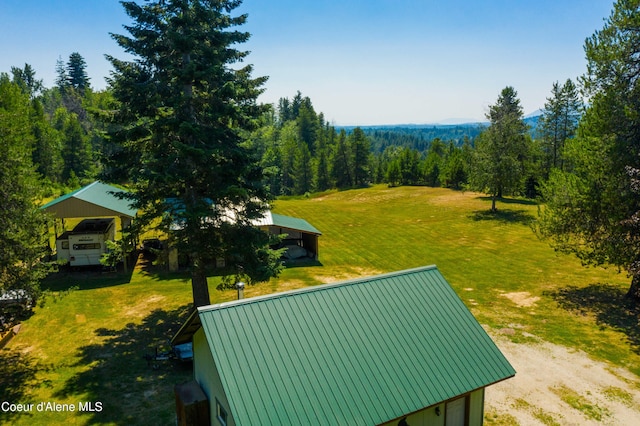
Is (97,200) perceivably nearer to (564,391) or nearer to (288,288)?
(288,288)

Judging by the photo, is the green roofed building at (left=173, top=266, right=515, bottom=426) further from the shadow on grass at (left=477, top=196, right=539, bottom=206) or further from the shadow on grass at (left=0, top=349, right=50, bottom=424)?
the shadow on grass at (left=477, top=196, right=539, bottom=206)

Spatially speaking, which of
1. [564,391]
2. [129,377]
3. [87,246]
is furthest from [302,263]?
[564,391]

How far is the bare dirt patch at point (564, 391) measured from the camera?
13.8 meters

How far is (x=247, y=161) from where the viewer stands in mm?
18094

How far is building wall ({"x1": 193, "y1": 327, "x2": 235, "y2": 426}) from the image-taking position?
33.8ft

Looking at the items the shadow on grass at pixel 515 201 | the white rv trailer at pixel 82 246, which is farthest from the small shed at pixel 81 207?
the shadow on grass at pixel 515 201

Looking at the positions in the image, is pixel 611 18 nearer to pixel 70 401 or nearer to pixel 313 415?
pixel 313 415

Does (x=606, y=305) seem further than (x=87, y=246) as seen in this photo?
No

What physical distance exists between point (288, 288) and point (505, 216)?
33.0 meters

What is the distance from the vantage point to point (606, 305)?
918 inches

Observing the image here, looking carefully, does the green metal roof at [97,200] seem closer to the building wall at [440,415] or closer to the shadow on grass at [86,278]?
the shadow on grass at [86,278]

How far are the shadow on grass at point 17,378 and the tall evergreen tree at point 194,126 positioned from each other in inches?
270

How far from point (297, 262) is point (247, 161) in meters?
15.7

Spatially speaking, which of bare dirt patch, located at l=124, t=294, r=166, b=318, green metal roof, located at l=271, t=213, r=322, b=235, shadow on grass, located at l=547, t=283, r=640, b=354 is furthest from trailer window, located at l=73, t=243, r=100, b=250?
shadow on grass, located at l=547, t=283, r=640, b=354
